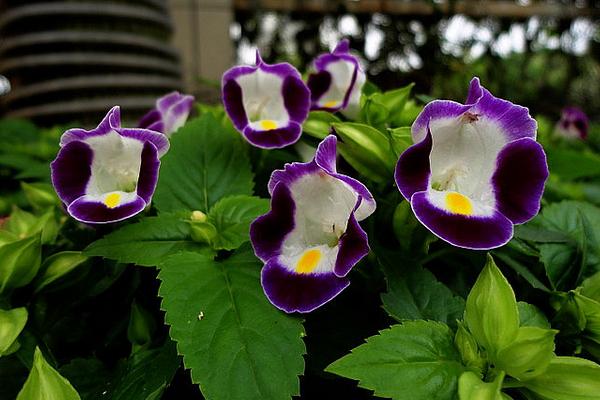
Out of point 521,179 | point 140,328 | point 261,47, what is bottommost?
point 261,47

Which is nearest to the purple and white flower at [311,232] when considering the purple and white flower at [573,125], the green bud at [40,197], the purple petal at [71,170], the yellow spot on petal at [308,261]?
the yellow spot on petal at [308,261]

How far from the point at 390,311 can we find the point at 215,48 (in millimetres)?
3251

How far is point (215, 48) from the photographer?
11.6 feet

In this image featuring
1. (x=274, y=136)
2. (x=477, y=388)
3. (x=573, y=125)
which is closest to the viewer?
(x=477, y=388)

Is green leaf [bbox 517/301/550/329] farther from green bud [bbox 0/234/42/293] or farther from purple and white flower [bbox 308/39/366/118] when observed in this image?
green bud [bbox 0/234/42/293]

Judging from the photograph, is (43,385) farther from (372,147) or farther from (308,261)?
(372,147)

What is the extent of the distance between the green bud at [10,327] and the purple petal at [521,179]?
50 centimetres

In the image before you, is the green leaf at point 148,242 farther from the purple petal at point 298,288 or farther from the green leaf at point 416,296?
the green leaf at point 416,296

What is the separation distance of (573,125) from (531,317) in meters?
1.24

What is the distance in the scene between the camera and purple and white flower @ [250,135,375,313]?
0.53m

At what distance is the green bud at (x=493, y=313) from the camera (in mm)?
497

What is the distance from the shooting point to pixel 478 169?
0.58 metres

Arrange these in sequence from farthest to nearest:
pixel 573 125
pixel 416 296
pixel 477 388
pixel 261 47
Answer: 1. pixel 261 47
2. pixel 573 125
3. pixel 416 296
4. pixel 477 388

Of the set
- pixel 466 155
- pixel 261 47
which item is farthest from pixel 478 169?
pixel 261 47
